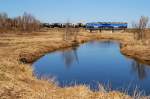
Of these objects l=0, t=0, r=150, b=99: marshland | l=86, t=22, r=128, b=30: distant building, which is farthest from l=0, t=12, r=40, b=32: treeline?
l=0, t=0, r=150, b=99: marshland

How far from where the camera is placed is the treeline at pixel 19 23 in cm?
10891

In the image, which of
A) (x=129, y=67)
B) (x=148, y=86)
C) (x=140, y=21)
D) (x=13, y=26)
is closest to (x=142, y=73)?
(x=129, y=67)

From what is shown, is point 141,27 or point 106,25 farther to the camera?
point 106,25

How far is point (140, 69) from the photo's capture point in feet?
97.3

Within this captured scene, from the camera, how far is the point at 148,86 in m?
20.8

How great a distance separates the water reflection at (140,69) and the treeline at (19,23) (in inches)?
3075

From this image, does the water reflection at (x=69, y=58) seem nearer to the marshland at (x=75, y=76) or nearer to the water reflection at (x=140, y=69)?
the marshland at (x=75, y=76)

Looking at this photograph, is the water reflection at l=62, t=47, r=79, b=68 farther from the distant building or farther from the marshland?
the distant building

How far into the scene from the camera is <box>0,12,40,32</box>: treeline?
4288 inches

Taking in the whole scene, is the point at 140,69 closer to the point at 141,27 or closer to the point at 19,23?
the point at 141,27

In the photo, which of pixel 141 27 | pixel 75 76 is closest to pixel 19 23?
pixel 141 27

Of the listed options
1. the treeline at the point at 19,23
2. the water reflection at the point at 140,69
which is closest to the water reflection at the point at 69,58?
the water reflection at the point at 140,69

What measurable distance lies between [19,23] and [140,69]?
92.4 metres

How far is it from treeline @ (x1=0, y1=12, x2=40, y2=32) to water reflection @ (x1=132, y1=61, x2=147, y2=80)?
78099 mm
